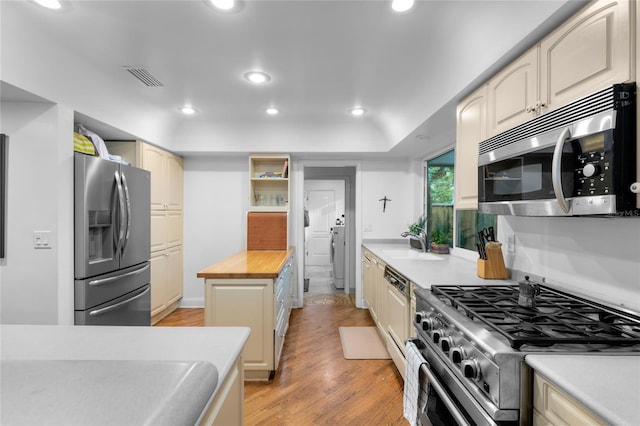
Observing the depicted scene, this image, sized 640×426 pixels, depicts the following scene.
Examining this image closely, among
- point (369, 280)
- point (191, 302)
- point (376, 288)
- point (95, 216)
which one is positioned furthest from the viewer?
point (191, 302)

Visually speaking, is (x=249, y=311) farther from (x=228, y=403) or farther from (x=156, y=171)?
(x=156, y=171)

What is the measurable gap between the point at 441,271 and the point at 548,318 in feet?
3.43

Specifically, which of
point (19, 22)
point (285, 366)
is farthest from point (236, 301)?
point (19, 22)

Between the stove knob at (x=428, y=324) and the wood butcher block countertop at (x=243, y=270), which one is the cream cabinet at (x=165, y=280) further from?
the stove knob at (x=428, y=324)

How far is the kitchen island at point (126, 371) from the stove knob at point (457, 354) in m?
0.83

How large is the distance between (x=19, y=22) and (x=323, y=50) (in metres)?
1.86

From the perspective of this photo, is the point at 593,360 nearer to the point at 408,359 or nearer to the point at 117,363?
the point at 408,359

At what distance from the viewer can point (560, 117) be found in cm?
119

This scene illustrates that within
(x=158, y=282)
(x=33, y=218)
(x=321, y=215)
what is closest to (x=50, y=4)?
(x=33, y=218)

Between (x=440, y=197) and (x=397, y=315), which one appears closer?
(x=397, y=315)

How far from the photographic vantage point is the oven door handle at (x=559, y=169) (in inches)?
43.7

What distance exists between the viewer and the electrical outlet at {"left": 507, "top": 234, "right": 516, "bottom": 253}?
1994 millimetres

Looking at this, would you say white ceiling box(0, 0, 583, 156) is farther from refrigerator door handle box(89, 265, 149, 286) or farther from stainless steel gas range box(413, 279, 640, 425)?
refrigerator door handle box(89, 265, 149, 286)

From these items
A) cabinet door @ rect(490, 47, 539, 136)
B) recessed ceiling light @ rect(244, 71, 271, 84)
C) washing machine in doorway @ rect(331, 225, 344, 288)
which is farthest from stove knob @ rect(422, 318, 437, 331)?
washing machine in doorway @ rect(331, 225, 344, 288)
